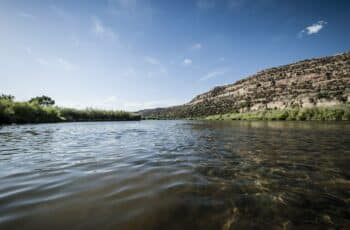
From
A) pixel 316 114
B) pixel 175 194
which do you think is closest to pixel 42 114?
pixel 175 194

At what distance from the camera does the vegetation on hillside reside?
33666 millimetres

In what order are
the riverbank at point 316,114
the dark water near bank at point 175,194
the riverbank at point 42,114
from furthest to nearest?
1. the riverbank at point 316,114
2. the riverbank at point 42,114
3. the dark water near bank at point 175,194

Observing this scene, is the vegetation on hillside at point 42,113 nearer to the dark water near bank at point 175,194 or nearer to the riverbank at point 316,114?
the dark water near bank at point 175,194

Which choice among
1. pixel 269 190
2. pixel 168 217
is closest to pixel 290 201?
pixel 269 190

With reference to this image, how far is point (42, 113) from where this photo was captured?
43.1 meters

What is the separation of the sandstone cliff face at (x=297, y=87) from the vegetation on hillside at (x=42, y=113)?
1872 inches

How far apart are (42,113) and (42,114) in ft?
0.78

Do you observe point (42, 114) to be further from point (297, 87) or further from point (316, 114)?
point (297, 87)

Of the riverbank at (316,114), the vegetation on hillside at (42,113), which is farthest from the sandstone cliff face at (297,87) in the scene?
the vegetation on hillside at (42,113)

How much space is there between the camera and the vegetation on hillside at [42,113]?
33666 millimetres

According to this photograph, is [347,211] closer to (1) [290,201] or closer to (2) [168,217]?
(1) [290,201]

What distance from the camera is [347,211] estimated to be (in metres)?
2.71

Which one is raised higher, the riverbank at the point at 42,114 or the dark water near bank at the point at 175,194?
the riverbank at the point at 42,114

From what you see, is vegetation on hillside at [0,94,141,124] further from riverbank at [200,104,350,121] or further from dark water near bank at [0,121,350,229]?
riverbank at [200,104,350,121]
